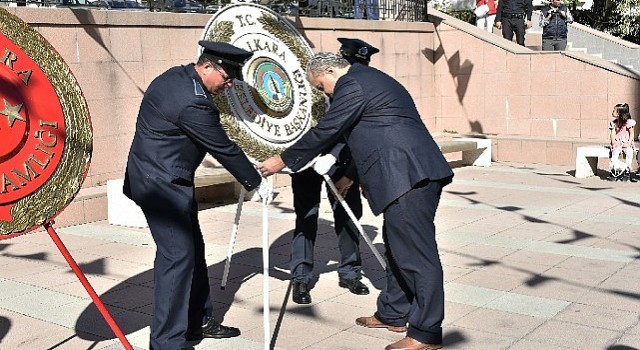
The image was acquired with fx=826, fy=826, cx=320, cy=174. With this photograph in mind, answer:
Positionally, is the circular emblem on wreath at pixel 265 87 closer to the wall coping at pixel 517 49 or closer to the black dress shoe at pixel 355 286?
the black dress shoe at pixel 355 286

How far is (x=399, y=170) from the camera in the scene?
461 centimetres

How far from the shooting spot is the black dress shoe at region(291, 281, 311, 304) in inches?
229

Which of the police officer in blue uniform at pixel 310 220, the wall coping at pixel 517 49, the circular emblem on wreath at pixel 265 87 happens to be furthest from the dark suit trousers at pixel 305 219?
the wall coping at pixel 517 49

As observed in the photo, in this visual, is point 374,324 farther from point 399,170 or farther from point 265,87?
point 265,87

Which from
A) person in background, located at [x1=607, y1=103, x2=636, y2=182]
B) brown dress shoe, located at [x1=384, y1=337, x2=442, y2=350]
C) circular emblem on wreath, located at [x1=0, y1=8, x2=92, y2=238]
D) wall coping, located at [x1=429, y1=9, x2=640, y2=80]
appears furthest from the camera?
wall coping, located at [x1=429, y1=9, x2=640, y2=80]

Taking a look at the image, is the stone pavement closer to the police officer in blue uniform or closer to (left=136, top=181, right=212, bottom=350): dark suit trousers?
the police officer in blue uniform

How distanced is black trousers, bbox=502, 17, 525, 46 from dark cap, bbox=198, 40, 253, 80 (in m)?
12.5

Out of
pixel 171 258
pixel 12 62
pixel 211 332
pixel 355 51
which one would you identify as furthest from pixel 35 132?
pixel 355 51

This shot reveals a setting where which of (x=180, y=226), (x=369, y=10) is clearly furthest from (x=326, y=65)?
(x=369, y=10)

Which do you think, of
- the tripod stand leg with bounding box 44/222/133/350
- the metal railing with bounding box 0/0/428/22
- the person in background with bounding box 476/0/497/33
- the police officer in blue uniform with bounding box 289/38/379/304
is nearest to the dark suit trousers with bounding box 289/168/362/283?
the police officer in blue uniform with bounding box 289/38/379/304

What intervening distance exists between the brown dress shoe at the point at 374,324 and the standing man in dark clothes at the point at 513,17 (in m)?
11.9

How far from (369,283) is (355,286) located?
306mm

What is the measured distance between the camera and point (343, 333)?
517 centimetres

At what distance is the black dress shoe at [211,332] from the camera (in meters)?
5.06
